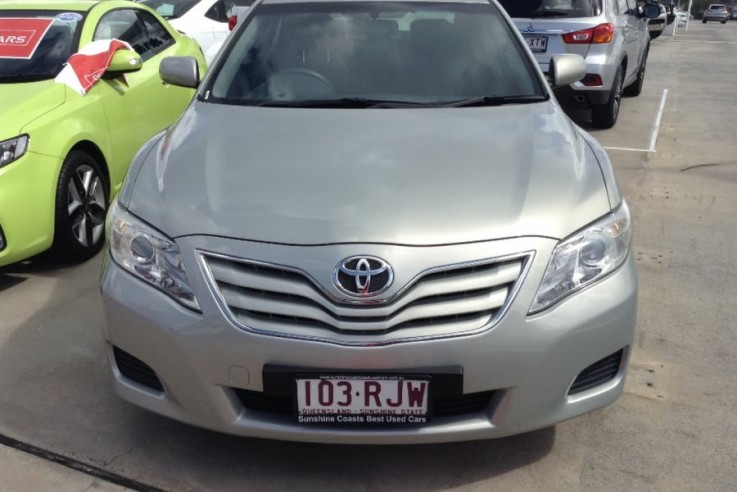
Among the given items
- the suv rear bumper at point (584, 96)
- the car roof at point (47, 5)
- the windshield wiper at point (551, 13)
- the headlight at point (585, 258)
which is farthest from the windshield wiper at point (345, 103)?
the windshield wiper at point (551, 13)

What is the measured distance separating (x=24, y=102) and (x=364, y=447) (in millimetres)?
2747

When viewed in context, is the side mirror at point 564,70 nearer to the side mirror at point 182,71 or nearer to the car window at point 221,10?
the side mirror at point 182,71

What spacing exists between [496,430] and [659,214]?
146 inches

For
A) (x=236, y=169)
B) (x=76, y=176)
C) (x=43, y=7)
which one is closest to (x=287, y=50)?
(x=236, y=169)

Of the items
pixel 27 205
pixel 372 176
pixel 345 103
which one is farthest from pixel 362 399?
pixel 27 205

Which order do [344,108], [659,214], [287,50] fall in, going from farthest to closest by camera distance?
1. [659,214]
2. [287,50]
3. [344,108]

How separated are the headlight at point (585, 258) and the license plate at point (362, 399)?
1.37 feet

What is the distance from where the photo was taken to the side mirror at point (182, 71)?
13.5 ft

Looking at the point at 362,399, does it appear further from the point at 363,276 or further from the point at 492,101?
the point at 492,101

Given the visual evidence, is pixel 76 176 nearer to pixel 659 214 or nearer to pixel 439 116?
pixel 439 116

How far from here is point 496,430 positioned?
99.5 inches

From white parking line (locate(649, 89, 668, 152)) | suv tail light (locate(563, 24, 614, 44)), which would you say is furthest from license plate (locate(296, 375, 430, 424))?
suv tail light (locate(563, 24, 614, 44))

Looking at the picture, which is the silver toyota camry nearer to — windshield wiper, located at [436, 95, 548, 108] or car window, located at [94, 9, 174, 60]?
windshield wiper, located at [436, 95, 548, 108]

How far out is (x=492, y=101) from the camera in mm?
3533
